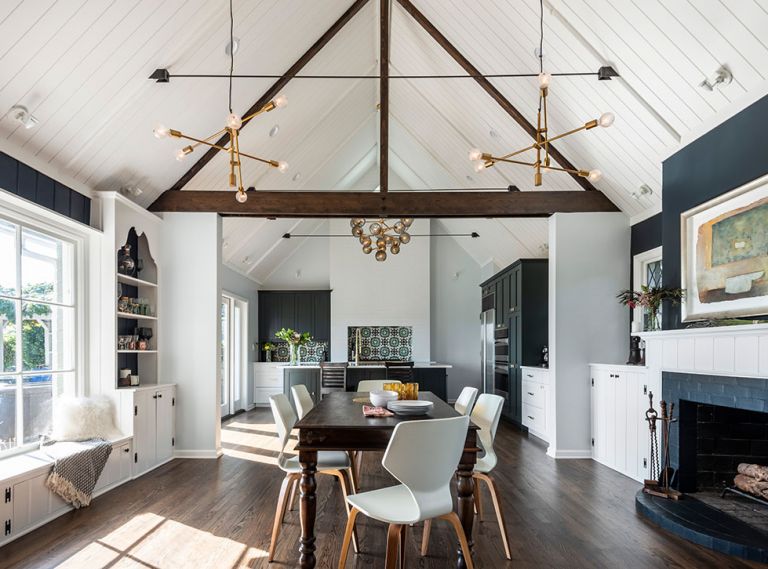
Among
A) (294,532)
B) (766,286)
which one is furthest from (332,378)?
(766,286)

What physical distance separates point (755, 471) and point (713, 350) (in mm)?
937

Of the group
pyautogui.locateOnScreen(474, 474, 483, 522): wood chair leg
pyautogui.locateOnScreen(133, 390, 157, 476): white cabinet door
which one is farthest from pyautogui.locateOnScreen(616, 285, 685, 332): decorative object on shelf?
pyautogui.locateOnScreen(133, 390, 157, 476): white cabinet door

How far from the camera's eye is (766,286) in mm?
3350

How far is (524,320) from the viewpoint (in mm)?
7805

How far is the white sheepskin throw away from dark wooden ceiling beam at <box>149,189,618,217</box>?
2.28m

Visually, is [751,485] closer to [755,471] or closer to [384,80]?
[755,471]

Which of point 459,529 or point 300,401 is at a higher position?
point 300,401

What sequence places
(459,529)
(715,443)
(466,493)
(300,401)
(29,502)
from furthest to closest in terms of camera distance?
(300,401) → (715,443) → (29,502) → (466,493) → (459,529)

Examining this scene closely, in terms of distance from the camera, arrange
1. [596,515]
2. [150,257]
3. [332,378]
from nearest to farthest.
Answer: [596,515]
[150,257]
[332,378]

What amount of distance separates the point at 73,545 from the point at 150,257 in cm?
329

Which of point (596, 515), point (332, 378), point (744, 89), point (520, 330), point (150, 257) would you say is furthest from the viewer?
point (332, 378)

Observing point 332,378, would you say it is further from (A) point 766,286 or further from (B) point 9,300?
(A) point 766,286

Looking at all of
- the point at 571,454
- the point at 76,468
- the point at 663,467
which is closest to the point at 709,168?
the point at 663,467

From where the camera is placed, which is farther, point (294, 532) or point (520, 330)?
point (520, 330)
